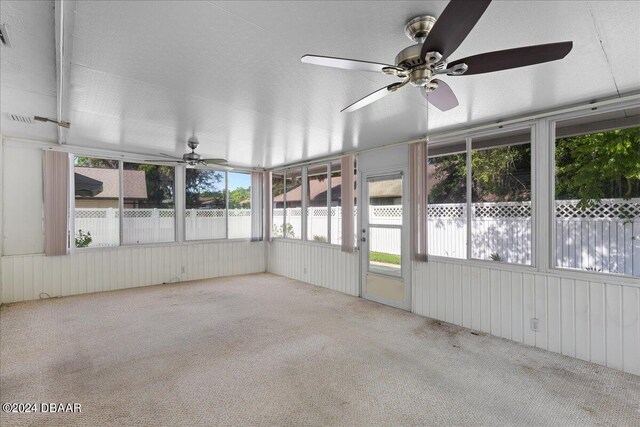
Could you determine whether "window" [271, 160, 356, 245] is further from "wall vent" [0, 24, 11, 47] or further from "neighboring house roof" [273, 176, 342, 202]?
"wall vent" [0, 24, 11, 47]

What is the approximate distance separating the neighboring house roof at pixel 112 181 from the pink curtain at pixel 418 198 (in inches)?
190

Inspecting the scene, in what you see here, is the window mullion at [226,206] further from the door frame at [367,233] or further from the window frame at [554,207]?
the window frame at [554,207]

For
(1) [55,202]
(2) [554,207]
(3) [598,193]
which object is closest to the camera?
(3) [598,193]

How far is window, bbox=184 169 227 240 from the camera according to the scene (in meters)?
6.37

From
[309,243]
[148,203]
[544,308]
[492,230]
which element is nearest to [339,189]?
[309,243]

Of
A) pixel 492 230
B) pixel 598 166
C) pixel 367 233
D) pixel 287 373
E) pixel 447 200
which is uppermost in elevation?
pixel 598 166

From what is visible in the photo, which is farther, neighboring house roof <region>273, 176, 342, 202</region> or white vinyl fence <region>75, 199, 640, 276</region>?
neighboring house roof <region>273, 176, 342, 202</region>

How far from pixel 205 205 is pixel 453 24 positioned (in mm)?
6114

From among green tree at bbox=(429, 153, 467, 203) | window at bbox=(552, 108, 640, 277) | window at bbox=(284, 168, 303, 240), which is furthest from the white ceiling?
window at bbox=(284, 168, 303, 240)

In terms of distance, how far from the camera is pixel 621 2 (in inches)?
60.0

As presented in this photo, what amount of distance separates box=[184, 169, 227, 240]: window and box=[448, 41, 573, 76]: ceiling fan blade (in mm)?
5805

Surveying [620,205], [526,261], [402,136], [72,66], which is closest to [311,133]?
[402,136]

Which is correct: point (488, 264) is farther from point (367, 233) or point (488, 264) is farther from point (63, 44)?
point (63, 44)

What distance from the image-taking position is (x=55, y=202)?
481 cm
